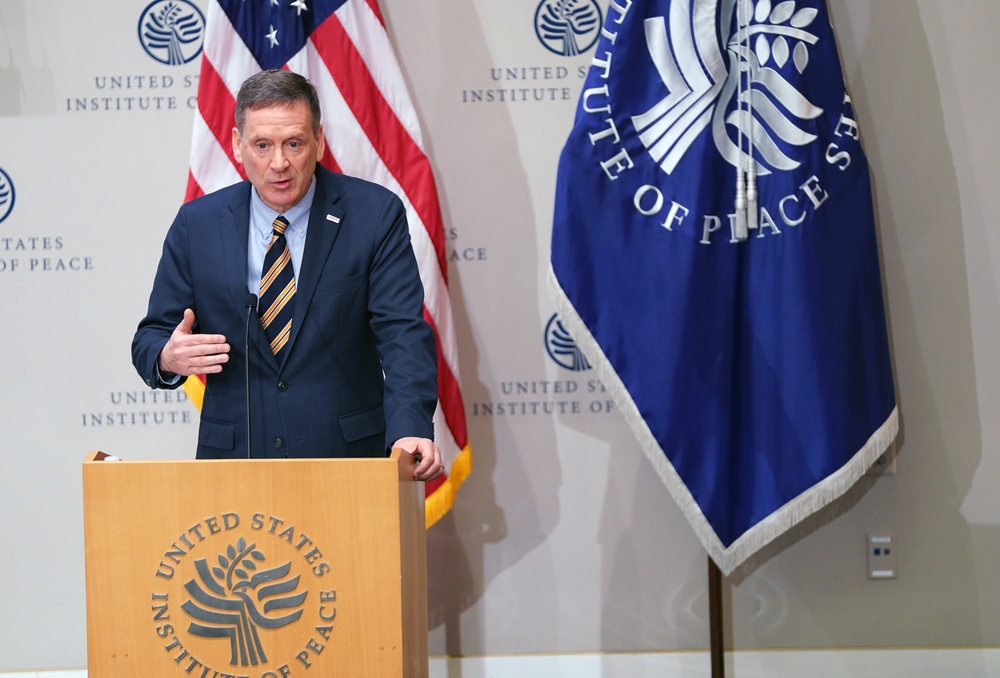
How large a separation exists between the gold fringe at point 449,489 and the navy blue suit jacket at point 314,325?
75cm

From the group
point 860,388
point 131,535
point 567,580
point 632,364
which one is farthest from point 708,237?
point 131,535

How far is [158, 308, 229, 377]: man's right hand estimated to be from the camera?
6.03ft

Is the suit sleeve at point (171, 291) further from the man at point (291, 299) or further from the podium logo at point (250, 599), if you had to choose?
the podium logo at point (250, 599)

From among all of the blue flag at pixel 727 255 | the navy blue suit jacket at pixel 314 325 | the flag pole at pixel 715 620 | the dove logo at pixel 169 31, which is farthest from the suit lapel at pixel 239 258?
the flag pole at pixel 715 620

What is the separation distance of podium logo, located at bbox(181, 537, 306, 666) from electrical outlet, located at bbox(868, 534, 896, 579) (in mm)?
2191

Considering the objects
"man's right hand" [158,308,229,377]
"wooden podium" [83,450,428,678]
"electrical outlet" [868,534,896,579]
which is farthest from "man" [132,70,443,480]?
"electrical outlet" [868,534,896,579]

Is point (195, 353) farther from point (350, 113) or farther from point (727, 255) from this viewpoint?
point (727, 255)

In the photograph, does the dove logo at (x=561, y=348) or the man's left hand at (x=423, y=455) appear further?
the dove logo at (x=561, y=348)

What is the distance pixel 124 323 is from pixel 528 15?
5.26ft

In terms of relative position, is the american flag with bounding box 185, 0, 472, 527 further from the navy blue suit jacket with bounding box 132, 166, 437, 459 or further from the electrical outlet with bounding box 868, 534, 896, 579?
the electrical outlet with bounding box 868, 534, 896, 579

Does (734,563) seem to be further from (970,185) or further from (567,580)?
(970,185)

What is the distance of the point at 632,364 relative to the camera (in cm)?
286

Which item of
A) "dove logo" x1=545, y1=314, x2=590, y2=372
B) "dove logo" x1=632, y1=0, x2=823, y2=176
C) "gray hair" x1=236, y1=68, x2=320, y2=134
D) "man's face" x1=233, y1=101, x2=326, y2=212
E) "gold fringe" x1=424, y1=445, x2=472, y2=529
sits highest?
"dove logo" x1=632, y1=0, x2=823, y2=176

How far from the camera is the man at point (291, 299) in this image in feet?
6.93
